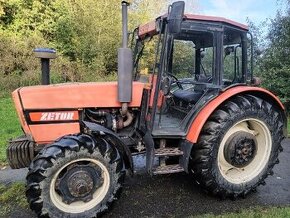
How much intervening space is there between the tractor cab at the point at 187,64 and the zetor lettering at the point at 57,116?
967 mm

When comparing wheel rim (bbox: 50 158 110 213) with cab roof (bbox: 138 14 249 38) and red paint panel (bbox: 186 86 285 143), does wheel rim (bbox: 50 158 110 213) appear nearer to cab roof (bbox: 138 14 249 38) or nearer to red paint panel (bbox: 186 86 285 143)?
red paint panel (bbox: 186 86 285 143)

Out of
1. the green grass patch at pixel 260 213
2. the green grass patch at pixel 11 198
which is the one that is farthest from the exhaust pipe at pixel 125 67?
the green grass patch at pixel 11 198

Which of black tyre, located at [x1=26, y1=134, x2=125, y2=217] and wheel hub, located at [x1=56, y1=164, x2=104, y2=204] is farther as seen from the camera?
wheel hub, located at [x1=56, y1=164, x2=104, y2=204]

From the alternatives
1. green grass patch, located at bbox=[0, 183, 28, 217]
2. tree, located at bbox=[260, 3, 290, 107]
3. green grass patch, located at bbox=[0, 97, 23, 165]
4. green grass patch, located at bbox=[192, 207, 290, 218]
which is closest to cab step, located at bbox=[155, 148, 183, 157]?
green grass patch, located at bbox=[192, 207, 290, 218]

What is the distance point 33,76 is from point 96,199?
34.8 ft

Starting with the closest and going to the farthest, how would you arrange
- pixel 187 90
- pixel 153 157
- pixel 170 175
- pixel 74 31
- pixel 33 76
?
pixel 153 157, pixel 187 90, pixel 170 175, pixel 33 76, pixel 74 31

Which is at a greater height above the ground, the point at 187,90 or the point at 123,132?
the point at 187,90

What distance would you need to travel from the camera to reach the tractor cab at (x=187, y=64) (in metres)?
3.94

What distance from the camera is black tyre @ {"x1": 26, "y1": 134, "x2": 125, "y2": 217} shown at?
3.37 meters

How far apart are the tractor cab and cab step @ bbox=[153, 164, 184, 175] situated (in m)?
0.38

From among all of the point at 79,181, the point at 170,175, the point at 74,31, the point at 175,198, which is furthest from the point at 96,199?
the point at 74,31

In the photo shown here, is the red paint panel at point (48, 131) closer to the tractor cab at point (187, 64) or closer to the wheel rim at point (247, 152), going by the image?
the tractor cab at point (187, 64)

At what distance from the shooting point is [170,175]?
4914mm

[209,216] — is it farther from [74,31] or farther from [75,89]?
[74,31]
